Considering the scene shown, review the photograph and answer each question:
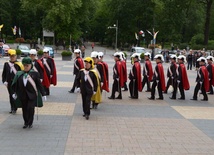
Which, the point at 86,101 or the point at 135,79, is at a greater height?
the point at 135,79

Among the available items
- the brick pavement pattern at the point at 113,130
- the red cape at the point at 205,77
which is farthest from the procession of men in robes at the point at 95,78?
the brick pavement pattern at the point at 113,130

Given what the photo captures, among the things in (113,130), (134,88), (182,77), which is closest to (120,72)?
(134,88)

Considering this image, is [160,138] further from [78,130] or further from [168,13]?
[168,13]

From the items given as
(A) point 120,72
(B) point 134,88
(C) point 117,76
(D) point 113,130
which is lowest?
(D) point 113,130

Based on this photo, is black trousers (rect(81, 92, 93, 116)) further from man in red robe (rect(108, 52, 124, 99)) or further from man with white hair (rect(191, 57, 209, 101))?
man with white hair (rect(191, 57, 209, 101))

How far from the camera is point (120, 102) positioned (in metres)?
11.9

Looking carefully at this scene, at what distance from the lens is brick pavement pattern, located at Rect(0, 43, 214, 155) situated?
649 cm

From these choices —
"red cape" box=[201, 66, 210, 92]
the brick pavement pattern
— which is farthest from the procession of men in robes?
the brick pavement pattern

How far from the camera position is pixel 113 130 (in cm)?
796

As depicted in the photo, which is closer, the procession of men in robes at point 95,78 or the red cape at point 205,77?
the procession of men in robes at point 95,78

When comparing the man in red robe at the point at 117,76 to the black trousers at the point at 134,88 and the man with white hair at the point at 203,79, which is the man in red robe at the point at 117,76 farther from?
the man with white hair at the point at 203,79

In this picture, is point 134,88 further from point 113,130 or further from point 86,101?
point 113,130

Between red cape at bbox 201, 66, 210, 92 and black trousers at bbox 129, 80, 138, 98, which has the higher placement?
red cape at bbox 201, 66, 210, 92

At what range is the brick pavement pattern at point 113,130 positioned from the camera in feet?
21.3
